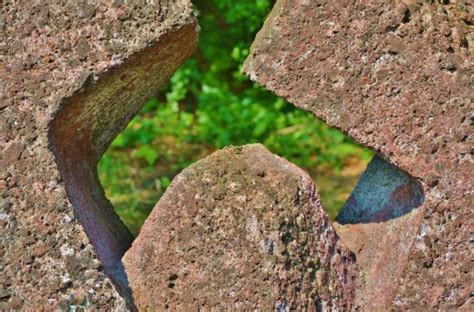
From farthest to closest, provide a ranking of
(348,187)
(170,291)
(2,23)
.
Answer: (348,187), (170,291), (2,23)

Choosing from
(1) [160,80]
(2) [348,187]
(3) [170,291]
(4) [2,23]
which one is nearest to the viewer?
(4) [2,23]

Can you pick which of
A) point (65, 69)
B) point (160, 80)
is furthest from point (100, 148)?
point (65, 69)

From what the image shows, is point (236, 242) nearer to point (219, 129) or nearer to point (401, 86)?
point (401, 86)

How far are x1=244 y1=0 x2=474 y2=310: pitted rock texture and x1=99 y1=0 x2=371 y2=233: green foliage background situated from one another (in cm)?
201

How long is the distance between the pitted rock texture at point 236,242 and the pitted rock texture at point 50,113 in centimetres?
13

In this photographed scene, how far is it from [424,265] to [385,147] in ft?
0.80

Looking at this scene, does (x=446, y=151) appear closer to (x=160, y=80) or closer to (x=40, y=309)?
(x=160, y=80)

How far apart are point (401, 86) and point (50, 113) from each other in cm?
67

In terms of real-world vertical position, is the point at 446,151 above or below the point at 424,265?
above

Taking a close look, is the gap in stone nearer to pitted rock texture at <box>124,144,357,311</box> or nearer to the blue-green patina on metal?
the blue-green patina on metal

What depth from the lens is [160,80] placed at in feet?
6.54

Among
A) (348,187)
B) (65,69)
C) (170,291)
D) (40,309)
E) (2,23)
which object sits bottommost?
(348,187)

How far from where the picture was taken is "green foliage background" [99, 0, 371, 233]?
4188mm

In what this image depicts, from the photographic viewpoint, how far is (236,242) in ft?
5.90
